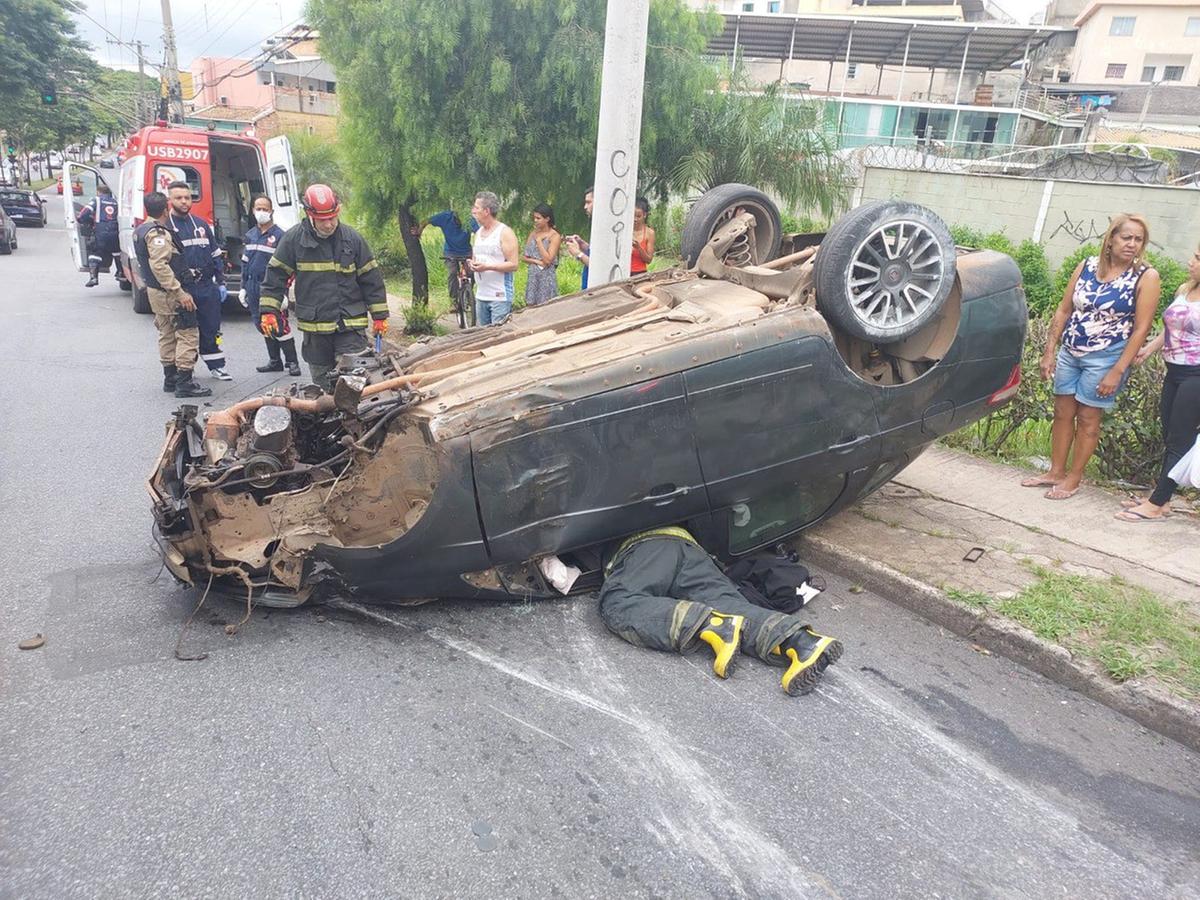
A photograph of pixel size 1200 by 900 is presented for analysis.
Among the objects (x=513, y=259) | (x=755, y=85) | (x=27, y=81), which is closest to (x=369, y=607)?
(x=513, y=259)

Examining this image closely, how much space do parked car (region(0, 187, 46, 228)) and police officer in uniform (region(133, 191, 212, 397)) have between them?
22.9 metres

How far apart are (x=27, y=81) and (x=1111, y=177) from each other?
35096 mm

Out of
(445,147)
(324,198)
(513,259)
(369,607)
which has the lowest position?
(369,607)

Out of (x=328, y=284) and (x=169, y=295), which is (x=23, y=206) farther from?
(x=328, y=284)

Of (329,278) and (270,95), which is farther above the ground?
(270,95)

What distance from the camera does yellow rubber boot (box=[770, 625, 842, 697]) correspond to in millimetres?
3072

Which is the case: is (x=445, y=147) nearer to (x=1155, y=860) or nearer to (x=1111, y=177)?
(x=1155, y=860)

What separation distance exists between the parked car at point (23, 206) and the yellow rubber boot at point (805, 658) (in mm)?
29495

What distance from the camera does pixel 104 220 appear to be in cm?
1292

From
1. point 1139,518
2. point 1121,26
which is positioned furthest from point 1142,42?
point 1139,518

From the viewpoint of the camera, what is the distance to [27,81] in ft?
94.0

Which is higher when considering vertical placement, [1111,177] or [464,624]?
[1111,177]

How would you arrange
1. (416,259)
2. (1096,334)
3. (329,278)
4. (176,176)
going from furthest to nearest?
(176,176), (416,259), (329,278), (1096,334)

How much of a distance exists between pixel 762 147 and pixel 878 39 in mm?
25509
